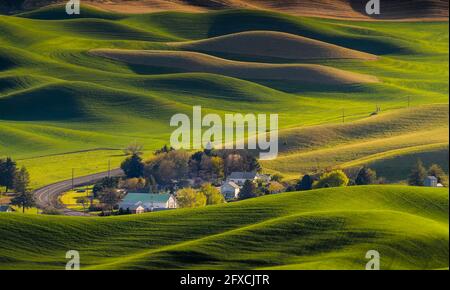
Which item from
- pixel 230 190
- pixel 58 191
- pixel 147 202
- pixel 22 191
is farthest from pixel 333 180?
pixel 22 191

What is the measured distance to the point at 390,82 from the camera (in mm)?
115375

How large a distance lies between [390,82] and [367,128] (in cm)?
3189

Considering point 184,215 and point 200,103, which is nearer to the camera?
point 184,215

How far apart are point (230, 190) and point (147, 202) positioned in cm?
576

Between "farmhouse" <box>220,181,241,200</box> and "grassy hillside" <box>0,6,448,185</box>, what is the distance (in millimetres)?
6584

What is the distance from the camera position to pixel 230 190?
64125 mm

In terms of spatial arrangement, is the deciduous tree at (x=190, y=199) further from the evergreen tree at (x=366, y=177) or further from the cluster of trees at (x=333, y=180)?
the evergreen tree at (x=366, y=177)

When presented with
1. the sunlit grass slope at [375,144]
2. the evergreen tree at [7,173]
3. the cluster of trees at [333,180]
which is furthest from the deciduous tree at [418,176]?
the evergreen tree at [7,173]

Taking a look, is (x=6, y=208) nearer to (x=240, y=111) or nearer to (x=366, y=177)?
(x=366, y=177)

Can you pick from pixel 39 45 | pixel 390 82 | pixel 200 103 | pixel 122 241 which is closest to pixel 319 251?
pixel 122 241

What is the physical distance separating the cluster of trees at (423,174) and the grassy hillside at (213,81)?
7.06 m

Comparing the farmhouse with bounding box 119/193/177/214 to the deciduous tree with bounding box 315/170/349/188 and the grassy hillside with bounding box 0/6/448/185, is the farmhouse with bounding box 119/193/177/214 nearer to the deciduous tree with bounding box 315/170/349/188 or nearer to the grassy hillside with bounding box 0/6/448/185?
the deciduous tree with bounding box 315/170/349/188

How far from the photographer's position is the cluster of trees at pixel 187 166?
2736 inches
